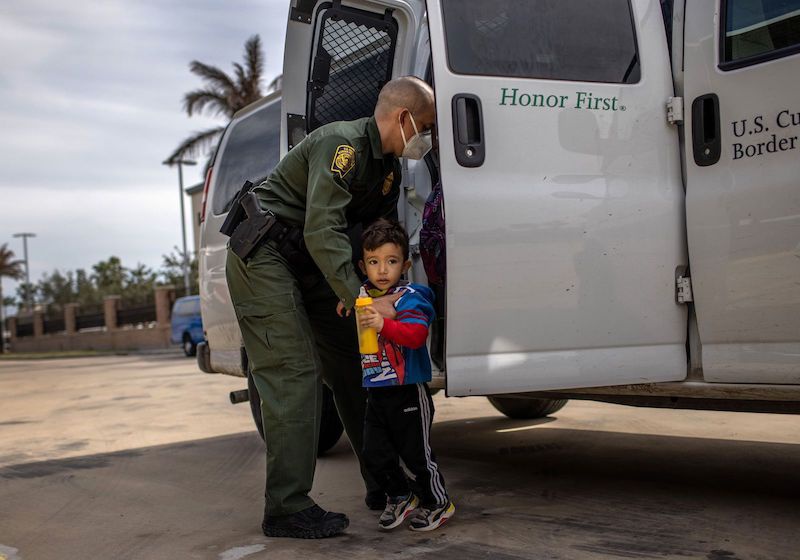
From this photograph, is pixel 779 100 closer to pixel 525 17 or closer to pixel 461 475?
pixel 525 17

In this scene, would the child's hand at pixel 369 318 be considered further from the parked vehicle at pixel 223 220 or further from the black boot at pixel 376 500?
the parked vehicle at pixel 223 220

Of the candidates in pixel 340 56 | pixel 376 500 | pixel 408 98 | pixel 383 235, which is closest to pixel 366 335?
pixel 383 235

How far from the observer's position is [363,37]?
4312mm

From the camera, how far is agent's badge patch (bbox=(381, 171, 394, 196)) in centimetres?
359

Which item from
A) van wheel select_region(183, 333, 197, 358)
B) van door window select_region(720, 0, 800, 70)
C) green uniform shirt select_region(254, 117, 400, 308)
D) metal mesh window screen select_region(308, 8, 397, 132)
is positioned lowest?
van wheel select_region(183, 333, 197, 358)

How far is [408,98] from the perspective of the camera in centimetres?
337

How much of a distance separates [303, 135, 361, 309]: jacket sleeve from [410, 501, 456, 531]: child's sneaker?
88 centimetres

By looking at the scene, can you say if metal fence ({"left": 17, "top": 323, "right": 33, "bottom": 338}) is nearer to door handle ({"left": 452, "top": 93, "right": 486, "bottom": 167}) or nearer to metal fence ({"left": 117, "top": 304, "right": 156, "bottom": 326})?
metal fence ({"left": 117, "top": 304, "right": 156, "bottom": 326})

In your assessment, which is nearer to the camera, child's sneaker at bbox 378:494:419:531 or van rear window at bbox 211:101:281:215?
child's sneaker at bbox 378:494:419:531

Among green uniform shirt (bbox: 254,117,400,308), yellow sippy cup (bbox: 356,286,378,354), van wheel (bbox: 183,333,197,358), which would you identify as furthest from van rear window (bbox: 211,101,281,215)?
van wheel (bbox: 183,333,197,358)

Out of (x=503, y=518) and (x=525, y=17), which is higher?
(x=525, y=17)

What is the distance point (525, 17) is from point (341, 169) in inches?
35.4

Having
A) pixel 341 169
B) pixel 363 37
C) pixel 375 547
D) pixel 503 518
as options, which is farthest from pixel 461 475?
pixel 363 37

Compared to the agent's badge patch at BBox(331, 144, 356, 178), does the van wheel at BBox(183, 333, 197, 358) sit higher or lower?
lower
